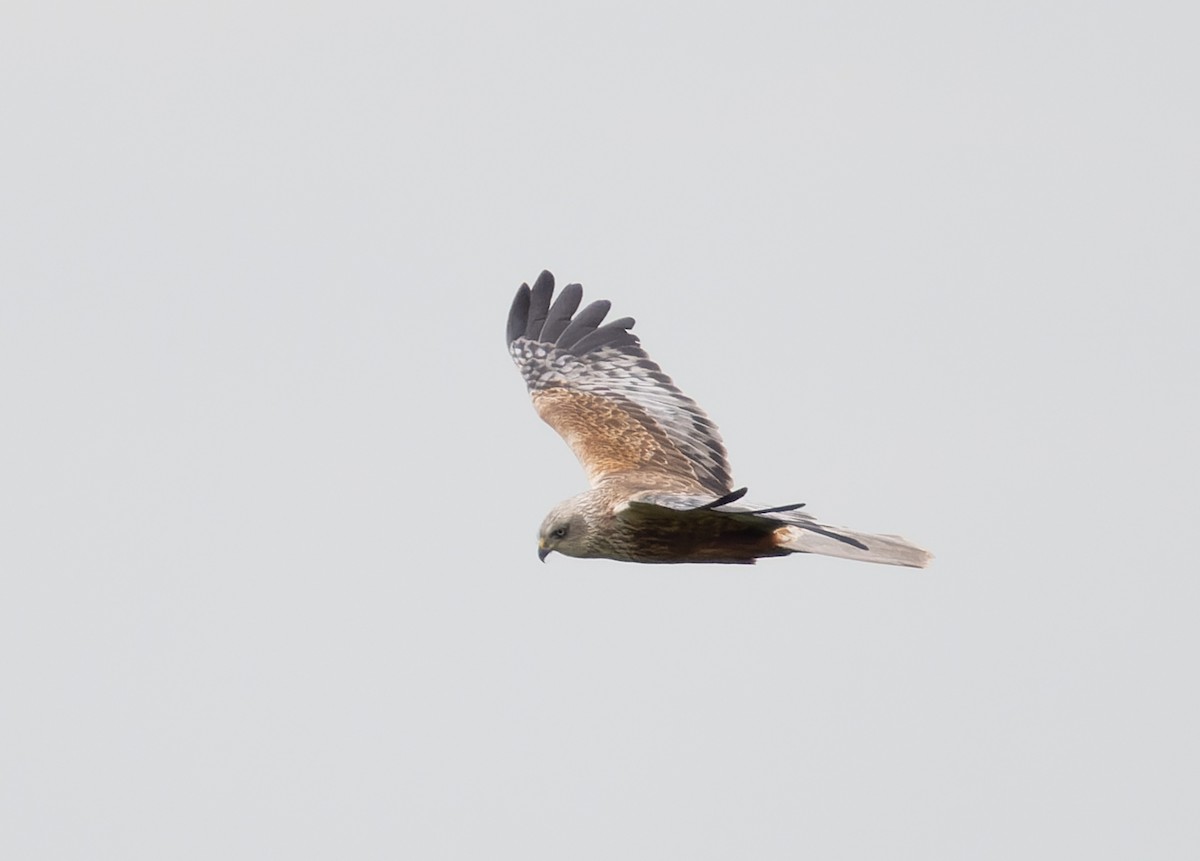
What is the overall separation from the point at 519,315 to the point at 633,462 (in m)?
2.72

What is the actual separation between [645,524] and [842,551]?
127 cm

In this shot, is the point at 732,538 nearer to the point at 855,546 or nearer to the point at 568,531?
the point at 855,546

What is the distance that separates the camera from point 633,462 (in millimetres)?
15695

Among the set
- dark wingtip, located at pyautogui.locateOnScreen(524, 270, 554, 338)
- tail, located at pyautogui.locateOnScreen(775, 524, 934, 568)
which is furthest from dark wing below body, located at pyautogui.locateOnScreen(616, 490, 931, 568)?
dark wingtip, located at pyautogui.locateOnScreen(524, 270, 554, 338)

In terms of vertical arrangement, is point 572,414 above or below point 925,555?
above

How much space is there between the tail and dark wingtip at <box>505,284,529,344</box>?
4.44 m

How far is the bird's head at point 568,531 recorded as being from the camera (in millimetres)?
14242

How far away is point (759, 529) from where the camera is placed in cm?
1393

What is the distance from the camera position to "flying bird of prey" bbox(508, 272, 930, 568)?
13844 mm

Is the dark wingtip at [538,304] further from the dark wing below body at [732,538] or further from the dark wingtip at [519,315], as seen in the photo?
the dark wing below body at [732,538]

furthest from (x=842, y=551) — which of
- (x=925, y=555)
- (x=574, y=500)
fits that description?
(x=574, y=500)

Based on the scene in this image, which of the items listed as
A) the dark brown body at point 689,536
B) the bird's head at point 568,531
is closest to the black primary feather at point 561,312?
the bird's head at point 568,531

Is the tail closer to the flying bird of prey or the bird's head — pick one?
the flying bird of prey

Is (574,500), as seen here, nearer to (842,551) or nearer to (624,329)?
(842,551)
